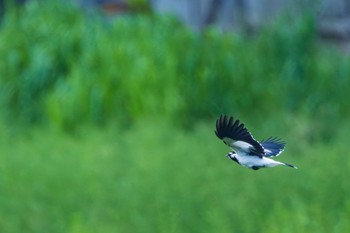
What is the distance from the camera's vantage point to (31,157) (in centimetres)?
617

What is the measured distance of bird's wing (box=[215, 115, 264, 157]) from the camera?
3.99ft

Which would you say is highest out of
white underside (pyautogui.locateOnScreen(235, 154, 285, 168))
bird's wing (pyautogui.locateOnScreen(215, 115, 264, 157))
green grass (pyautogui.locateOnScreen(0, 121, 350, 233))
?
green grass (pyautogui.locateOnScreen(0, 121, 350, 233))

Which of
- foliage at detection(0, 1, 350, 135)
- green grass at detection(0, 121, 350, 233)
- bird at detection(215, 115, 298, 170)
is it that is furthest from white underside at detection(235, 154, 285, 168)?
foliage at detection(0, 1, 350, 135)

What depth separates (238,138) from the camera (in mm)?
1219

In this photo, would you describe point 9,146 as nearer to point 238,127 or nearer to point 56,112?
point 56,112

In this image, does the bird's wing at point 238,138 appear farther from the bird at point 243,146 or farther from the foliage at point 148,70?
the foliage at point 148,70

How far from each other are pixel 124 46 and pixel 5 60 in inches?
42.2

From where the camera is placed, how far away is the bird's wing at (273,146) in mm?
1232

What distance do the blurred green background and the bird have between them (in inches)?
0.9

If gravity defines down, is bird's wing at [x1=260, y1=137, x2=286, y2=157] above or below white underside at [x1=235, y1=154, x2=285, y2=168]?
above

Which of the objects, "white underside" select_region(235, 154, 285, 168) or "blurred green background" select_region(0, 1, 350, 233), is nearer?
"white underside" select_region(235, 154, 285, 168)

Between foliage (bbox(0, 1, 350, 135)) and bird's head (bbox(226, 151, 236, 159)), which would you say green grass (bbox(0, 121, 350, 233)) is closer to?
foliage (bbox(0, 1, 350, 135))

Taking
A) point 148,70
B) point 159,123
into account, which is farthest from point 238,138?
point 148,70

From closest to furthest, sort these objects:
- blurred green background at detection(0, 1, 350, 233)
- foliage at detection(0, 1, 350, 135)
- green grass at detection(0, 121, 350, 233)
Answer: green grass at detection(0, 121, 350, 233), blurred green background at detection(0, 1, 350, 233), foliage at detection(0, 1, 350, 135)
